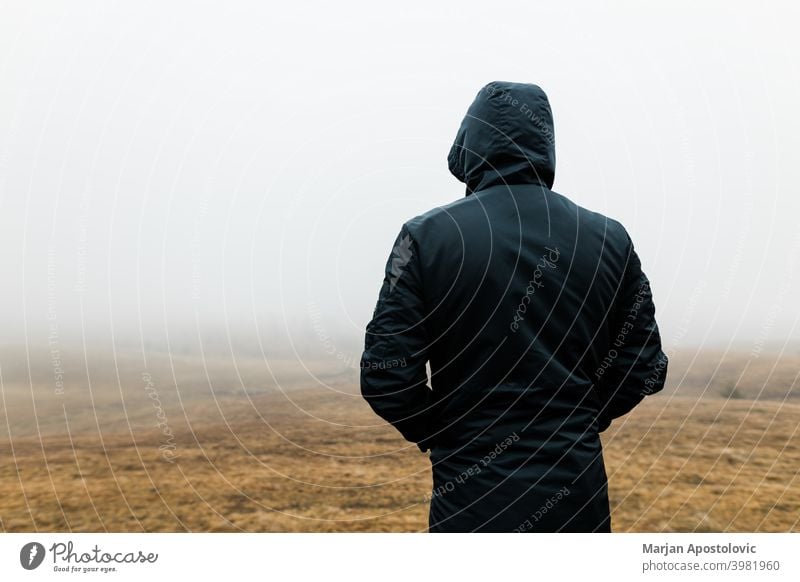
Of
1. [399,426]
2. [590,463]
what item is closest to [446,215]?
[399,426]

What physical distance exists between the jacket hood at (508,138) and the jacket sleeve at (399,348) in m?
0.61

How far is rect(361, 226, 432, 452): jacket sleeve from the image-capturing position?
3186 millimetres

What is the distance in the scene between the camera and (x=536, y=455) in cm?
313

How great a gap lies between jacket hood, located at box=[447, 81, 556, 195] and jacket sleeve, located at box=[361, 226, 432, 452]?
61 cm

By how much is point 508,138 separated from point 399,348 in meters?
1.27

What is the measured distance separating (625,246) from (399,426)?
157 cm

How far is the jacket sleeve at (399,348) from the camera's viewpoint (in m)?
3.19

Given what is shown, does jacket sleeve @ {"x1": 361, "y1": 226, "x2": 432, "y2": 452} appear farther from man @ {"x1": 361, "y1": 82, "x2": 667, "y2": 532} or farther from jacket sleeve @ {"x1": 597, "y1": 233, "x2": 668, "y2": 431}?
jacket sleeve @ {"x1": 597, "y1": 233, "x2": 668, "y2": 431}

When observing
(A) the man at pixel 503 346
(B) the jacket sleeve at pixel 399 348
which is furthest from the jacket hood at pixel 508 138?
(B) the jacket sleeve at pixel 399 348
